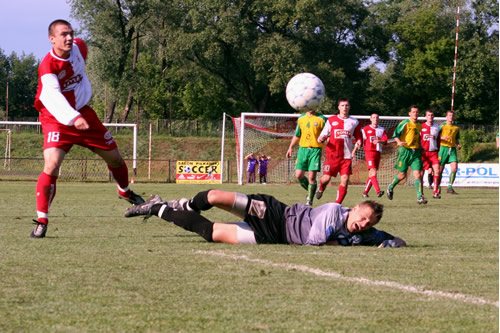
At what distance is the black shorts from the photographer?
21.7 ft

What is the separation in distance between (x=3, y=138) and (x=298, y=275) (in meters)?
48.8

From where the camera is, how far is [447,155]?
18219 mm

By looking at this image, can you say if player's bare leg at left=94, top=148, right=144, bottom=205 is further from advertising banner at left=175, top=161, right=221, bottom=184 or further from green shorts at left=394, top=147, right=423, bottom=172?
advertising banner at left=175, top=161, right=221, bottom=184

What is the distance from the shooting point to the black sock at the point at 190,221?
686 cm

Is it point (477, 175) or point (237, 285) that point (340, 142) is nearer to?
point (237, 285)

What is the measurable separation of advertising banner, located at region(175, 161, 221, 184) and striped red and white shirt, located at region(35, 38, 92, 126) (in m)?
25.4

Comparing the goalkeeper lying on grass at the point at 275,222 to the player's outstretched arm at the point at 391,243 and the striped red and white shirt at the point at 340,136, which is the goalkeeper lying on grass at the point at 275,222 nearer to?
the player's outstretched arm at the point at 391,243

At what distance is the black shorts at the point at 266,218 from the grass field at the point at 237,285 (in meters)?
0.14

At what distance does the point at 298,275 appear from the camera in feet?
16.9

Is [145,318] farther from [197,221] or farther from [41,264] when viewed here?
[197,221]

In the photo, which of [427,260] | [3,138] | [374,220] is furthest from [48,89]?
[3,138]

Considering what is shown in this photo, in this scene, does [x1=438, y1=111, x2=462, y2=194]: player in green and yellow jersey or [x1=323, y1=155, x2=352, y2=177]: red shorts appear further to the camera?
[x1=438, y1=111, x2=462, y2=194]: player in green and yellow jersey

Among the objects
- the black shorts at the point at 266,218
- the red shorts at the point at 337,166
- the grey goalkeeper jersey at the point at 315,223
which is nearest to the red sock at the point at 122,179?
the black shorts at the point at 266,218

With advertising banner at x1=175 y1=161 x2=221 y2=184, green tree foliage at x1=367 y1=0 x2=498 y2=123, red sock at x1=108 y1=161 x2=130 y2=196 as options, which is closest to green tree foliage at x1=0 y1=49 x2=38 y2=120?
green tree foliage at x1=367 y1=0 x2=498 y2=123
